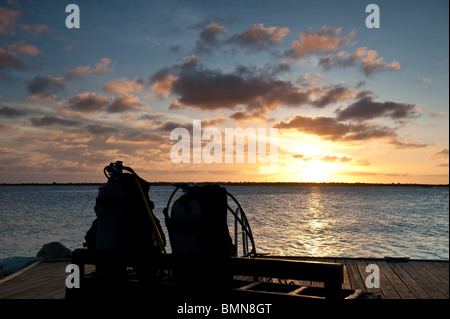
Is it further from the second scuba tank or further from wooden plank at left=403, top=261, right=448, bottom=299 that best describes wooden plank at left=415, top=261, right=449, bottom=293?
the second scuba tank

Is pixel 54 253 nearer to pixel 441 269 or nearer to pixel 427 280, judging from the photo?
pixel 427 280

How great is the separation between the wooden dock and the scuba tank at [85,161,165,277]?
3360mm

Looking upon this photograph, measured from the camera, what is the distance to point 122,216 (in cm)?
459

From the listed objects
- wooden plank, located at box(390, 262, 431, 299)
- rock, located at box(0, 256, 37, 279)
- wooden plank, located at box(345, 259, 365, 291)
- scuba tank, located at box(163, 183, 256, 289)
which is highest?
scuba tank, located at box(163, 183, 256, 289)

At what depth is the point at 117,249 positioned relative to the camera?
4.67 metres

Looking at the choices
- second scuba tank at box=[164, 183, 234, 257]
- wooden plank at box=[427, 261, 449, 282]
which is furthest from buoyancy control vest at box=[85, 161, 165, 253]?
wooden plank at box=[427, 261, 449, 282]

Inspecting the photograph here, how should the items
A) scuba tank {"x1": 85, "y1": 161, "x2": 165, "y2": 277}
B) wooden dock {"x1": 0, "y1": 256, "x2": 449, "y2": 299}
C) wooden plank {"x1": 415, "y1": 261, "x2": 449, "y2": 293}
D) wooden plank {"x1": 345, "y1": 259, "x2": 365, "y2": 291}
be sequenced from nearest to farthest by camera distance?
1. scuba tank {"x1": 85, "y1": 161, "x2": 165, "y2": 277}
2. wooden dock {"x1": 0, "y1": 256, "x2": 449, "y2": 299}
3. wooden plank {"x1": 345, "y1": 259, "x2": 365, "y2": 291}
4. wooden plank {"x1": 415, "y1": 261, "x2": 449, "y2": 293}

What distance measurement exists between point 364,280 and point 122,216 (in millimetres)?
6943

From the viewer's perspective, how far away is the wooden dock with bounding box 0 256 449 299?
7.79 meters

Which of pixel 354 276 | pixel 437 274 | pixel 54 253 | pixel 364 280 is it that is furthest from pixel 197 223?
pixel 54 253
